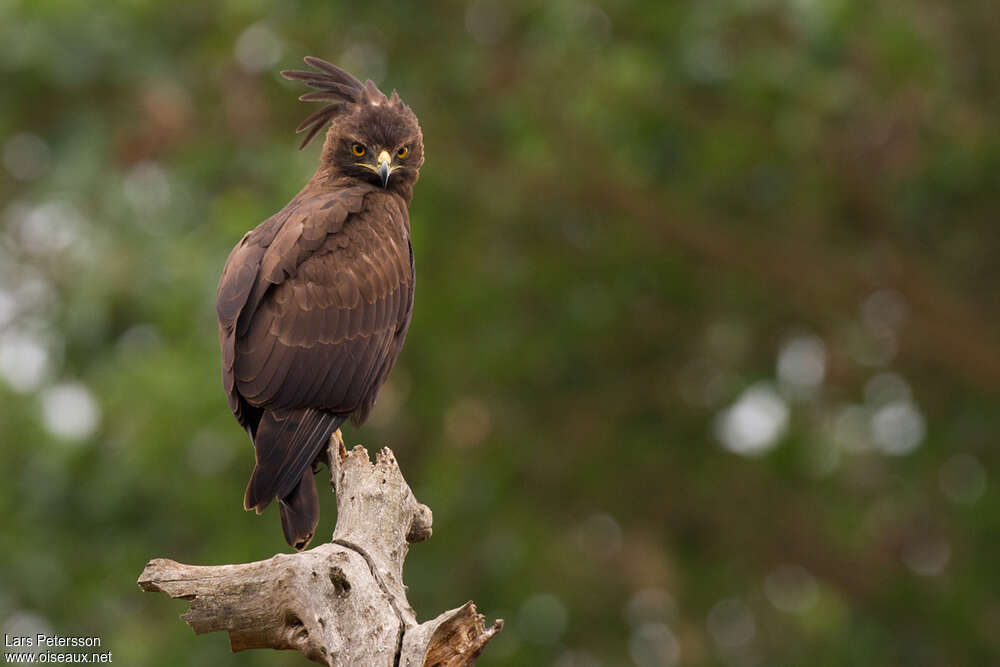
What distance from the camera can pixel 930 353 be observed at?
10.8 meters

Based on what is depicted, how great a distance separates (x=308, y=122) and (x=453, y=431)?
15.7 ft

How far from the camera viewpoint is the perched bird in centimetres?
457

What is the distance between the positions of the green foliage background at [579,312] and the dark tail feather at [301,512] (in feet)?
12.1

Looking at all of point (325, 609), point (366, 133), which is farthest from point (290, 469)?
point (366, 133)

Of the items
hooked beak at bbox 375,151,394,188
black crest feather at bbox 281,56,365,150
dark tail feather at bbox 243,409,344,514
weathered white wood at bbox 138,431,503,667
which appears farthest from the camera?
black crest feather at bbox 281,56,365,150

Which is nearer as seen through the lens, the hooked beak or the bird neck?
the hooked beak

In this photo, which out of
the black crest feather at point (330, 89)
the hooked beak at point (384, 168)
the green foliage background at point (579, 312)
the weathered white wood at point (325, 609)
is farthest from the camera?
the green foliage background at point (579, 312)

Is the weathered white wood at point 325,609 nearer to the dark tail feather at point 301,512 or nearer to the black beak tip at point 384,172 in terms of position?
the dark tail feather at point 301,512

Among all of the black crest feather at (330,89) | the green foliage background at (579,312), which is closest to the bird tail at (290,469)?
the black crest feather at (330,89)

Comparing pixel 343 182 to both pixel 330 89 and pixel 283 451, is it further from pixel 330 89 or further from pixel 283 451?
pixel 283 451

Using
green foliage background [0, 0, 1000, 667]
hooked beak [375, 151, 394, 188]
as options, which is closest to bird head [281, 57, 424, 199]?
hooked beak [375, 151, 394, 188]

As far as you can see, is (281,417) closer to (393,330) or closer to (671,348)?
(393,330)

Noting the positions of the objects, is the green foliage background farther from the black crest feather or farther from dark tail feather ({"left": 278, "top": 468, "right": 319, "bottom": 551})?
dark tail feather ({"left": 278, "top": 468, "right": 319, "bottom": 551})

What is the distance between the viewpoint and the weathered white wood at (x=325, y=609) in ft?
11.6
